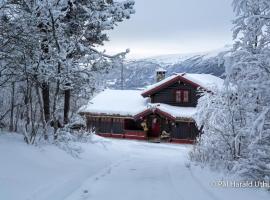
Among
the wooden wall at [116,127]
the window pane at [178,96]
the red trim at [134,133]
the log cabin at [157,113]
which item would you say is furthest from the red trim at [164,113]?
the red trim at [134,133]

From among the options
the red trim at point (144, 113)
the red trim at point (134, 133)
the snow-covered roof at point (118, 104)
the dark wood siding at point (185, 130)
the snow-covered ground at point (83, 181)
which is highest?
the snow-covered roof at point (118, 104)

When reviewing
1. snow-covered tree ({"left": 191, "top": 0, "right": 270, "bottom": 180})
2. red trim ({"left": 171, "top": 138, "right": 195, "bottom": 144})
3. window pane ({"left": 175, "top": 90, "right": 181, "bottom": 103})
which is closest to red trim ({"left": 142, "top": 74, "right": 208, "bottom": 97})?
window pane ({"left": 175, "top": 90, "right": 181, "bottom": 103})

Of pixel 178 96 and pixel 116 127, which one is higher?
pixel 178 96

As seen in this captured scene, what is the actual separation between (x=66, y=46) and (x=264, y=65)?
27.7 feet

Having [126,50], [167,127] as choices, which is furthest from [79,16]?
[167,127]

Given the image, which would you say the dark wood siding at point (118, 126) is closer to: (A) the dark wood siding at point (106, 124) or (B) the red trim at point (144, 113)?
(A) the dark wood siding at point (106, 124)

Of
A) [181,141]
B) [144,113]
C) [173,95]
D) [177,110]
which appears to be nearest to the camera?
[181,141]

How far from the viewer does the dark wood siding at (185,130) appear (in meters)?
38.6

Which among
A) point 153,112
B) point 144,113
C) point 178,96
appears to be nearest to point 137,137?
point 144,113

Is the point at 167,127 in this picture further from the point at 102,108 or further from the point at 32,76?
the point at 32,76

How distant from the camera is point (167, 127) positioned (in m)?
40.1

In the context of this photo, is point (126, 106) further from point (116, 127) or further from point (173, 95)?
point (173, 95)

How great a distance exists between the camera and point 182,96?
40.8 meters

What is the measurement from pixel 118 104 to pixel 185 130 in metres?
8.81
